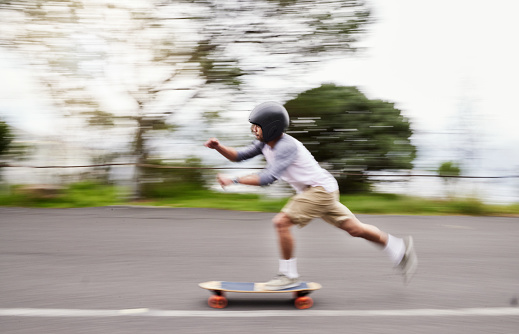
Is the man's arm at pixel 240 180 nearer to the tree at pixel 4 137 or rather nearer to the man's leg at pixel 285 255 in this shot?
the man's leg at pixel 285 255

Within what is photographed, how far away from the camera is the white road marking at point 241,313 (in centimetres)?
376

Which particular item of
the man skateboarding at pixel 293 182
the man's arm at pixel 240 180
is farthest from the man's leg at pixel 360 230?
Result: the man's arm at pixel 240 180

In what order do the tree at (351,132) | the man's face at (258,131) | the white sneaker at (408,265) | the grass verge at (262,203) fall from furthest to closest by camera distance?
the tree at (351,132) < the grass verge at (262,203) < the white sneaker at (408,265) < the man's face at (258,131)

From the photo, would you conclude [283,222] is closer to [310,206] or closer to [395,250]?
[310,206]

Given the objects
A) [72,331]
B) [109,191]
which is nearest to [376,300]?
[72,331]

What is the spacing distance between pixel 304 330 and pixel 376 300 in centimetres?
101

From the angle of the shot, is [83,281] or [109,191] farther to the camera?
[109,191]

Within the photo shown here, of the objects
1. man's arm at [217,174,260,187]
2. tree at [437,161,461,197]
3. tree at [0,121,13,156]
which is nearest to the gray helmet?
man's arm at [217,174,260,187]

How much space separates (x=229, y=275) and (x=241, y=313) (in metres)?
1.05

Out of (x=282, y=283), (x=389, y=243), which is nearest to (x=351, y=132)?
(x=389, y=243)

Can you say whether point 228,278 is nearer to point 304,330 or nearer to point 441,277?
point 304,330

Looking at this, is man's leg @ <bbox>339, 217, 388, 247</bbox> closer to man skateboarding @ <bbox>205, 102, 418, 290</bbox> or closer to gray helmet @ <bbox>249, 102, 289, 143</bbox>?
man skateboarding @ <bbox>205, 102, 418, 290</bbox>

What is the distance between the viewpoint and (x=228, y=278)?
4777 mm

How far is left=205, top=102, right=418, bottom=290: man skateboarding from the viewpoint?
12.7ft
